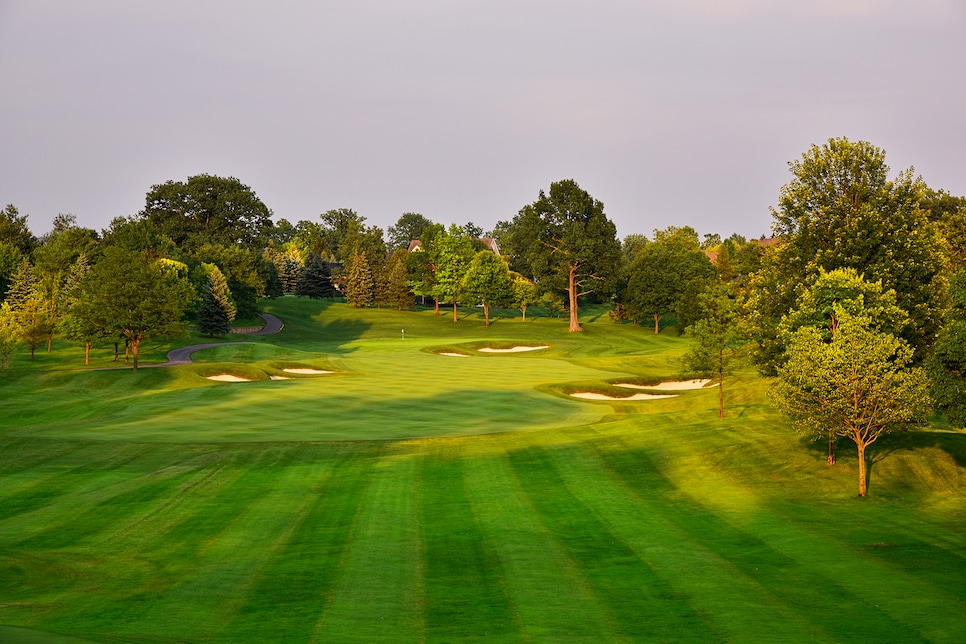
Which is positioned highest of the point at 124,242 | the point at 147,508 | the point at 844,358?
the point at 124,242

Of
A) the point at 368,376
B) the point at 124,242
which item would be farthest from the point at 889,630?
the point at 124,242

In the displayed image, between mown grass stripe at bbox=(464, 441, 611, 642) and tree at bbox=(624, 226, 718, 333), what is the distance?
81924mm

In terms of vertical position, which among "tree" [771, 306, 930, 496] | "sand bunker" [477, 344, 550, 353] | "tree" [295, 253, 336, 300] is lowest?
"sand bunker" [477, 344, 550, 353]

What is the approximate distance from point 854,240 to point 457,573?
24.6 meters

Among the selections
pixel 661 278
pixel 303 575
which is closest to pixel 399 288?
pixel 661 278

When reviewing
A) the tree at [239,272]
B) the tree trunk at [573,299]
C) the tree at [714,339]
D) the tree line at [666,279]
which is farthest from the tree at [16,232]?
the tree at [714,339]

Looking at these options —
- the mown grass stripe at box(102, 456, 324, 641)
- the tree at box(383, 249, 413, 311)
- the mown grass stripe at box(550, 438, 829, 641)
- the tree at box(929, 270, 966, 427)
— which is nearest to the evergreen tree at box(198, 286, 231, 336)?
the tree at box(383, 249, 413, 311)

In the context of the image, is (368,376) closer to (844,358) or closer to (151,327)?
(151,327)

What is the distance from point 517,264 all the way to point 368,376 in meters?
95.8

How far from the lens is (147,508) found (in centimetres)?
2333

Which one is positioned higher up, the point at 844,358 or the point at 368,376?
the point at 844,358

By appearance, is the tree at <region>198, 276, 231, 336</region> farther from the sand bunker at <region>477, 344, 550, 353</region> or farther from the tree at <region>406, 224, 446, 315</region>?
the tree at <region>406, 224, 446, 315</region>

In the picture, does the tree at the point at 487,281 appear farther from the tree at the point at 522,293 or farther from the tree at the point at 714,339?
the tree at the point at 714,339

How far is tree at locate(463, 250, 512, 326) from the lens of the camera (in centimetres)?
11650
